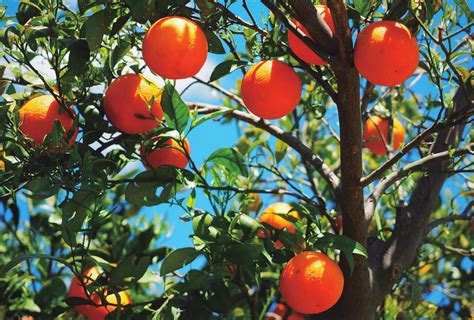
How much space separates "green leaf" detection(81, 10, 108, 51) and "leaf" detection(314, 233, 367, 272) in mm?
528

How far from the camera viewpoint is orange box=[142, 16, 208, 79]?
1040 mm

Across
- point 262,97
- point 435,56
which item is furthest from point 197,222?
point 435,56

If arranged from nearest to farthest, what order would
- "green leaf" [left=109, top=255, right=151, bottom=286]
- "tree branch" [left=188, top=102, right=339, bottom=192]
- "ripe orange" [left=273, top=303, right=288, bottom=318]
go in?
"green leaf" [left=109, top=255, right=151, bottom=286] → "tree branch" [left=188, top=102, right=339, bottom=192] → "ripe orange" [left=273, top=303, right=288, bottom=318]

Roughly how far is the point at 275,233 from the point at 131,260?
293mm

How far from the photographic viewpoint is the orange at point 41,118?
121 cm

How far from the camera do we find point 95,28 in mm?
1100

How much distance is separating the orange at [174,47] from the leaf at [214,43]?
2.9 inches

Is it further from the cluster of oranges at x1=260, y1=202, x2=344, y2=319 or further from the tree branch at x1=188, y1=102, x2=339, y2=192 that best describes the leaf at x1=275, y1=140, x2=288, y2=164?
the cluster of oranges at x1=260, y1=202, x2=344, y2=319

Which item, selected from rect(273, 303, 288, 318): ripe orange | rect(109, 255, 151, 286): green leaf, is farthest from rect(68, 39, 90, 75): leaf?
rect(273, 303, 288, 318): ripe orange

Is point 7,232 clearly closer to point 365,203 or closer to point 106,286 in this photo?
point 106,286

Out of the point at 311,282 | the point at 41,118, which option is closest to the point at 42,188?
the point at 41,118

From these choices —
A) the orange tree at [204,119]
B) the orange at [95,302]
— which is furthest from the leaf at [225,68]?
the orange at [95,302]

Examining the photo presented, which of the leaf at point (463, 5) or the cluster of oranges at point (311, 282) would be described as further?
the cluster of oranges at point (311, 282)

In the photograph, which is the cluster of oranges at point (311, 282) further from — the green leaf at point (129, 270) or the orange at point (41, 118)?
the orange at point (41, 118)
